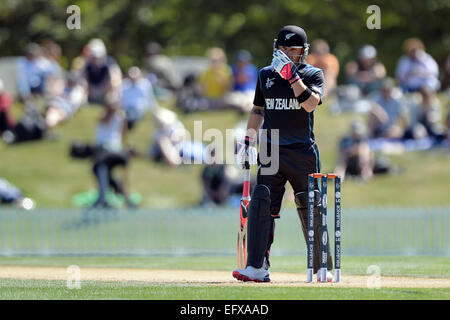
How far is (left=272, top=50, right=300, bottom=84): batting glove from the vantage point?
9859 mm

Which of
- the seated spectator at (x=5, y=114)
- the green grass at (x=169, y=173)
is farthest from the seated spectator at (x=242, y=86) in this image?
the seated spectator at (x=5, y=114)

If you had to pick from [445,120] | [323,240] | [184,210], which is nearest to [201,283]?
[323,240]

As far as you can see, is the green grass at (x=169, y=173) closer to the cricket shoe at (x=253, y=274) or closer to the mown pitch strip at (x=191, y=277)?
the mown pitch strip at (x=191, y=277)

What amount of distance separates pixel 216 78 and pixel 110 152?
4008mm

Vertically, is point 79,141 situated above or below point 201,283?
above

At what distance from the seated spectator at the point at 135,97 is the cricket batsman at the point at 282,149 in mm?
13323

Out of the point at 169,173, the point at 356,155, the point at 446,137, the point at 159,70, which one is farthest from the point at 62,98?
the point at 446,137

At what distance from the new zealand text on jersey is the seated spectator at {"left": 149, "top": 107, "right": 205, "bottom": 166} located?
1103 cm

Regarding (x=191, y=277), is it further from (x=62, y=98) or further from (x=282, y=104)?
(x=62, y=98)

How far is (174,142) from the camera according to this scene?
71.9 ft

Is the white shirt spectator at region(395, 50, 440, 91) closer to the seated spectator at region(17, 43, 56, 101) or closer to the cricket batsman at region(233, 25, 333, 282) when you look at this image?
the seated spectator at region(17, 43, 56, 101)

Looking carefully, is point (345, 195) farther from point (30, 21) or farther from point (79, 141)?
point (30, 21)
